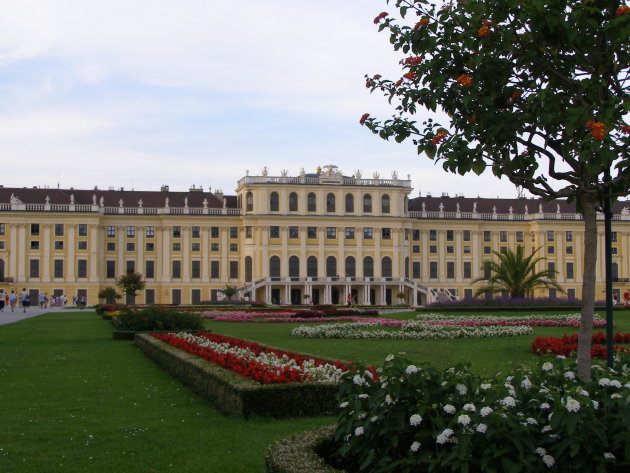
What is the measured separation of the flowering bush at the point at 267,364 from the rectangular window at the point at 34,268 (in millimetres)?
55856

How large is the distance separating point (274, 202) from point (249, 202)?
8.03ft

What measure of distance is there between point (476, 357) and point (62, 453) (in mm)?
9919

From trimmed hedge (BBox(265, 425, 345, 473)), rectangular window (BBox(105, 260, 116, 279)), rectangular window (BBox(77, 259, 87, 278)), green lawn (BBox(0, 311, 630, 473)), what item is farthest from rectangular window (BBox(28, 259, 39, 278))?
trimmed hedge (BBox(265, 425, 345, 473))

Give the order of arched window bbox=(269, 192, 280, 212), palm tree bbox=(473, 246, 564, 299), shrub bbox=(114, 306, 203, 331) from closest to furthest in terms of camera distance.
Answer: shrub bbox=(114, 306, 203, 331), palm tree bbox=(473, 246, 564, 299), arched window bbox=(269, 192, 280, 212)

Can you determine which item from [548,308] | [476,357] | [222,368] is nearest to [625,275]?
[548,308]

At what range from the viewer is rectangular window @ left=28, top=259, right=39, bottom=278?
6750 cm

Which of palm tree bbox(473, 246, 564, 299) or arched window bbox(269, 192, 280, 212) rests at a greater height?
arched window bbox(269, 192, 280, 212)

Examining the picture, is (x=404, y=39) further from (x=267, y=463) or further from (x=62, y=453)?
(x=62, y=453)

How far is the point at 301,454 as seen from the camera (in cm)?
600

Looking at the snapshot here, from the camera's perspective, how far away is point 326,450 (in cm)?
649

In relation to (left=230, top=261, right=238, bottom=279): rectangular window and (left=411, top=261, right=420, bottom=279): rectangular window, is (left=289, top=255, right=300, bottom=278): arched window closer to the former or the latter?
(left=230, top=261, right=238, bottom=279): rectangular window

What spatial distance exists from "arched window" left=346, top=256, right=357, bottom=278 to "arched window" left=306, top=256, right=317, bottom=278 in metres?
3.04

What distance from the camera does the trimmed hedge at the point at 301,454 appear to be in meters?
5.61

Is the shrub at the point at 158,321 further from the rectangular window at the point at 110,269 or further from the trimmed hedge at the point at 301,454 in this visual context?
the rectangular window at the point at 110,269
